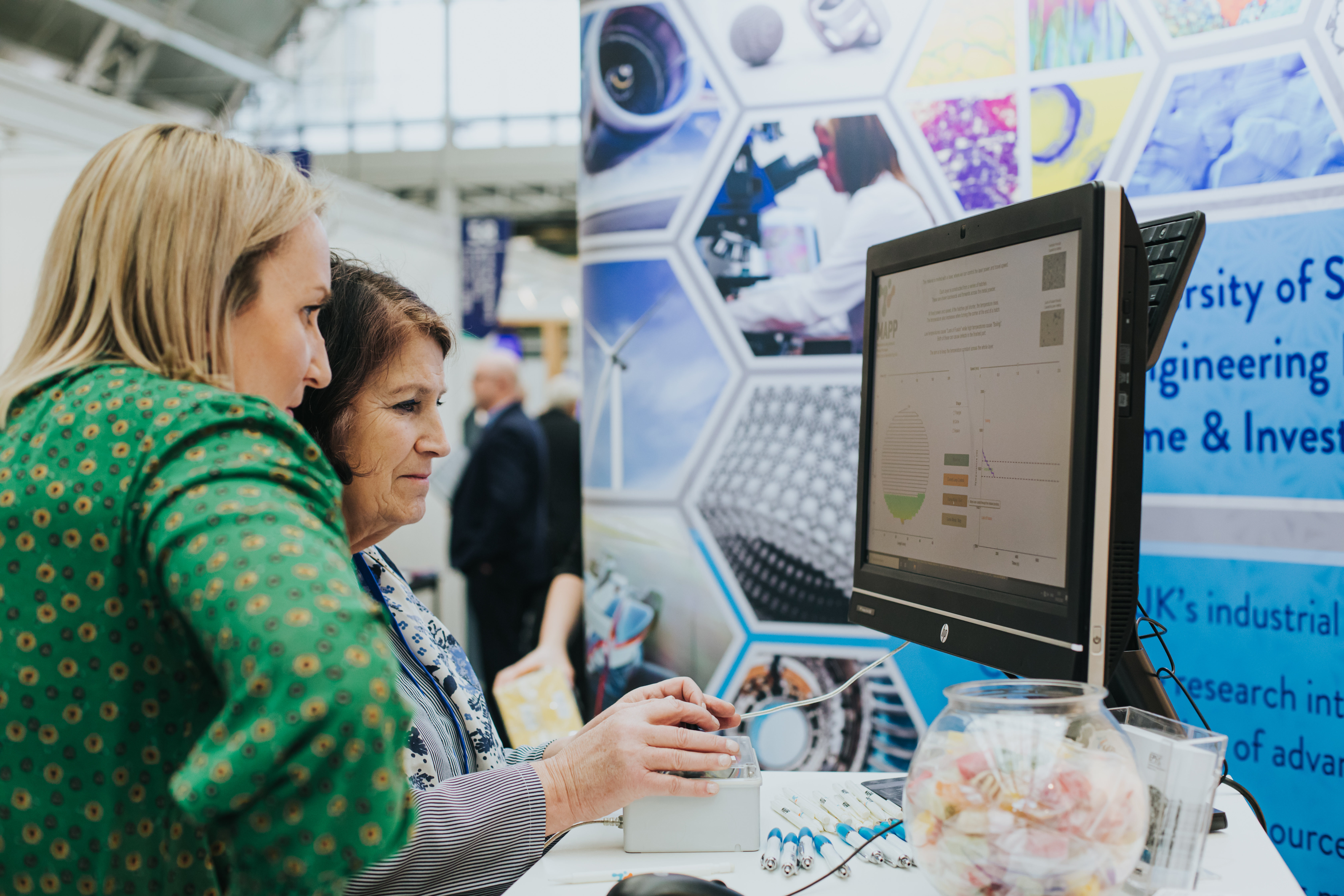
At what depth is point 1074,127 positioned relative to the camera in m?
1.67

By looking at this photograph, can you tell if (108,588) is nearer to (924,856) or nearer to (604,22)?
(924,856)

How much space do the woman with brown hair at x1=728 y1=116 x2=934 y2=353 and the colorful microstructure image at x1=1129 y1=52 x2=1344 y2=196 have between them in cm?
42

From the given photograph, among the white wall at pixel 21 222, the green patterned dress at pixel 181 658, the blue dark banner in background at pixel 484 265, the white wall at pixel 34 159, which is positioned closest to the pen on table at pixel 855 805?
the green patterned dress at pixel 181 658

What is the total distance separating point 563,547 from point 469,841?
2338 millimetres

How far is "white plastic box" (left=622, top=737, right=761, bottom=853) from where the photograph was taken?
0.97m

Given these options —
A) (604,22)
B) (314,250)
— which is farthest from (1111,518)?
(604,22)

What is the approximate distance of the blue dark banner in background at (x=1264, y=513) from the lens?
149cm

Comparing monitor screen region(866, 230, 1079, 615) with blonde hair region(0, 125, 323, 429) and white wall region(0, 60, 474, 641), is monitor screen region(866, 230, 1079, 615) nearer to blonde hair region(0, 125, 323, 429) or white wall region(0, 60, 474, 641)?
blonde hair region(0, 125, 323, 429)

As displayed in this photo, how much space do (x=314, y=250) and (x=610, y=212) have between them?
1.35m

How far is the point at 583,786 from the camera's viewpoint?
98 centimetres

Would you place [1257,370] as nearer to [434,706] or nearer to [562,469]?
[434,706]

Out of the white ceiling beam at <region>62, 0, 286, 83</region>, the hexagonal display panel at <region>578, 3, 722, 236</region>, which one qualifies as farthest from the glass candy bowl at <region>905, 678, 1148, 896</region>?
the white ceiling beam at <region>62, 0, 286, 83</region>

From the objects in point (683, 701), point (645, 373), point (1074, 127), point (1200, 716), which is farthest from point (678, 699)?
point (1074, 127)

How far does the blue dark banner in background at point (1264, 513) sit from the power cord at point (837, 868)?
94 centimetres
